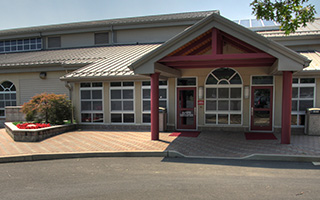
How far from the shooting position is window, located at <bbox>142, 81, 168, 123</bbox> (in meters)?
12.4

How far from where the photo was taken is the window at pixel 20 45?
20.8 meters

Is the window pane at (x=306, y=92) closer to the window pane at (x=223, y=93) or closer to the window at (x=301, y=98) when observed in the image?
the window at (x=301, y=98)

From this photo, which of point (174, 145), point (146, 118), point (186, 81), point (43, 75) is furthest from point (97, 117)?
point (174, 145)

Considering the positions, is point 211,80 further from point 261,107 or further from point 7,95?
point 7,95

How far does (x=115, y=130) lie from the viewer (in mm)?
12672

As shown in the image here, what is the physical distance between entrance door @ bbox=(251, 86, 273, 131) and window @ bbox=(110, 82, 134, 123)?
609cm

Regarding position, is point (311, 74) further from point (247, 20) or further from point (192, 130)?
point (247, 20)

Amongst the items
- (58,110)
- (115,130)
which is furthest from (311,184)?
(58,110)

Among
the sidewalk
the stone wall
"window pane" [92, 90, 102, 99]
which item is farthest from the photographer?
the stone wall

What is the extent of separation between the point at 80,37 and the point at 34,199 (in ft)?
56.3

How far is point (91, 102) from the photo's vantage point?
43.8ft

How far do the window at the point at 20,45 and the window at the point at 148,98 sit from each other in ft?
42.7

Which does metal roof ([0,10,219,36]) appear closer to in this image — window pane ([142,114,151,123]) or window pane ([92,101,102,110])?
window pane ([92,101,102,110])

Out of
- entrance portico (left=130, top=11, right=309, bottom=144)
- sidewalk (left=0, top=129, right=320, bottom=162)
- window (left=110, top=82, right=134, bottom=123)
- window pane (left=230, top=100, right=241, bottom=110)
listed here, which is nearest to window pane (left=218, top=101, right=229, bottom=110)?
window pane (left=230, top=100, right=241, bottom=110)
